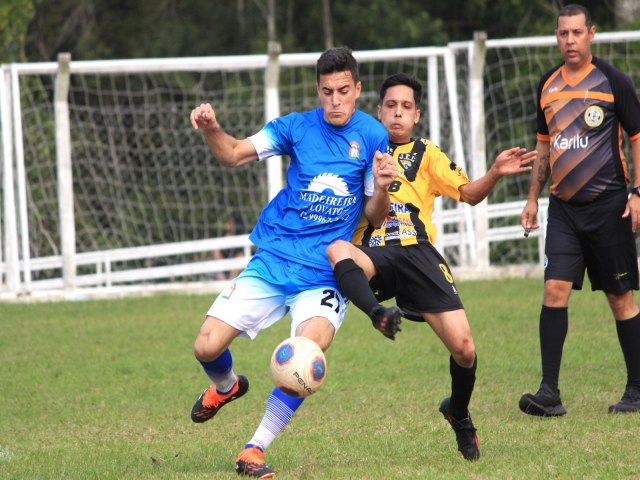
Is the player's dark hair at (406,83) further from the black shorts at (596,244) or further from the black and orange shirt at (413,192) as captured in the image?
Answer: the black shorts at (596,244)

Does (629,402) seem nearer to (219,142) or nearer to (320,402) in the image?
(320,402)

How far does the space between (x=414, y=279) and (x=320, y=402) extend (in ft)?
7.28

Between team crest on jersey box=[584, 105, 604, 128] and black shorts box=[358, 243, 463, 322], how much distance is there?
1616mm

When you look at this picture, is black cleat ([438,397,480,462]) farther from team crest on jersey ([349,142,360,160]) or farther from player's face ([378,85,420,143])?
player's face ([378,85,420,143])

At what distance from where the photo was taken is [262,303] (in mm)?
6121

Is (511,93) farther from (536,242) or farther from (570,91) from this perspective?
(570,91)

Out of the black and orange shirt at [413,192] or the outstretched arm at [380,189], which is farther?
the black and orange shirt at [413,192]

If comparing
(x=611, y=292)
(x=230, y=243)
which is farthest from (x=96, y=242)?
(x=611, y=292)

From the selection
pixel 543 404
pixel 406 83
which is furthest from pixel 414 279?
pixel 543 404

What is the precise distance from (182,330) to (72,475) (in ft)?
17.5

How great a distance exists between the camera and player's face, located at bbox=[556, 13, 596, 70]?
7.17 metres

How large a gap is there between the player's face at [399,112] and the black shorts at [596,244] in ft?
4.57

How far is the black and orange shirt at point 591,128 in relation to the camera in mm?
7234

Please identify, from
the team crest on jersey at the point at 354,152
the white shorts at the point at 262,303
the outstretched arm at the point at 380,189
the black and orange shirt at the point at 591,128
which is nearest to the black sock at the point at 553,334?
the black and orange shirt at the point at 591,128
